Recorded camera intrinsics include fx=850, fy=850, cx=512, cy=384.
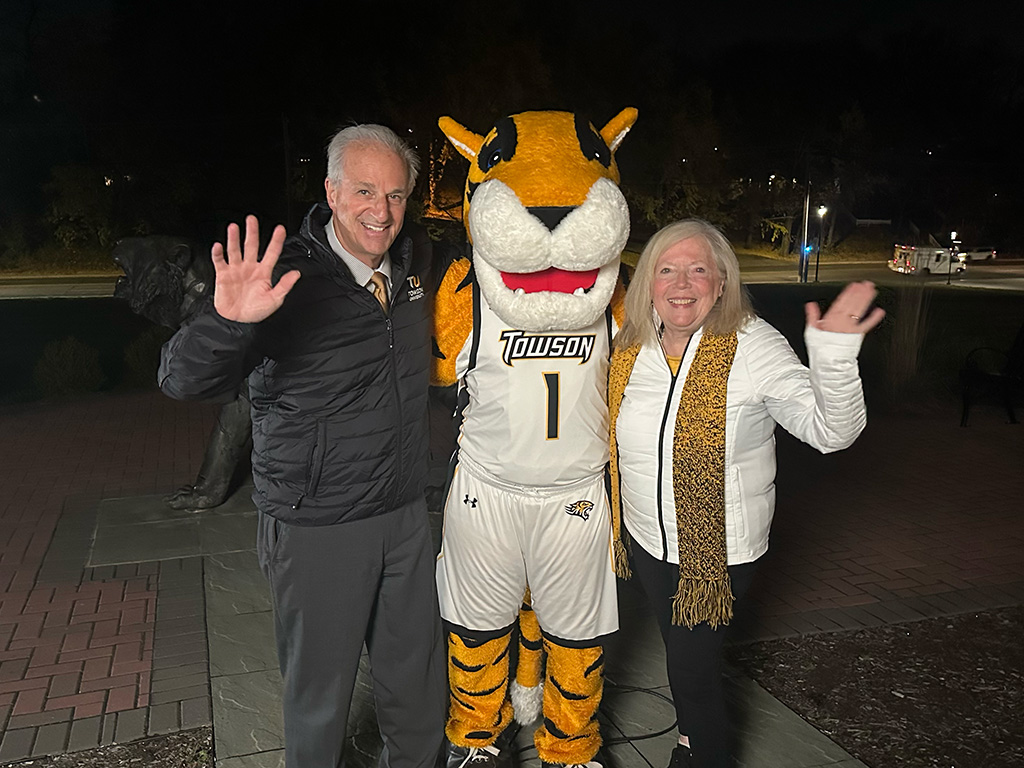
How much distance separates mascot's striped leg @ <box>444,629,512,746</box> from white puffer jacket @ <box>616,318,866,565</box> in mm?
692

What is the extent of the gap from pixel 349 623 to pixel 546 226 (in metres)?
1.37

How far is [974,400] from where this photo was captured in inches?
354

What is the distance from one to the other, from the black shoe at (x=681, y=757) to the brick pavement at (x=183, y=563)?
1.50 m

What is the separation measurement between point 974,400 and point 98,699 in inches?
339

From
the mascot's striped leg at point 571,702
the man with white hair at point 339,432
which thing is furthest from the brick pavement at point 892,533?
the man with white hair at point 339,432

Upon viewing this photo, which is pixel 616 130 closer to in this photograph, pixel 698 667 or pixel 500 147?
pixel 500 147

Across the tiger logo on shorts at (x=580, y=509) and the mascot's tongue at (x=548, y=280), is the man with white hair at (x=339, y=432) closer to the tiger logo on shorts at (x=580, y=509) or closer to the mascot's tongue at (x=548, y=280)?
the mascot's tongue at (x=548, y=280)

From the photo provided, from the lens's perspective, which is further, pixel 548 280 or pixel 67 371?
pixel 67 371

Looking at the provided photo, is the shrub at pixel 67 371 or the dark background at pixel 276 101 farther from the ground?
the dark background at pixel 276 101

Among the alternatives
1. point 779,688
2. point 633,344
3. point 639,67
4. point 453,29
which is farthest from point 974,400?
point 639,67

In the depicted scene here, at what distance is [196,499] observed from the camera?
5973 millimetres

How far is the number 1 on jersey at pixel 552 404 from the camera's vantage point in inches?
109

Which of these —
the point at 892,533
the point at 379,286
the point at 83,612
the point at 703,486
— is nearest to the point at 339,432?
the point at 379,286

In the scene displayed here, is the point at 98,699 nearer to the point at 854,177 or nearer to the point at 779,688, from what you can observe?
the point at 779,688
